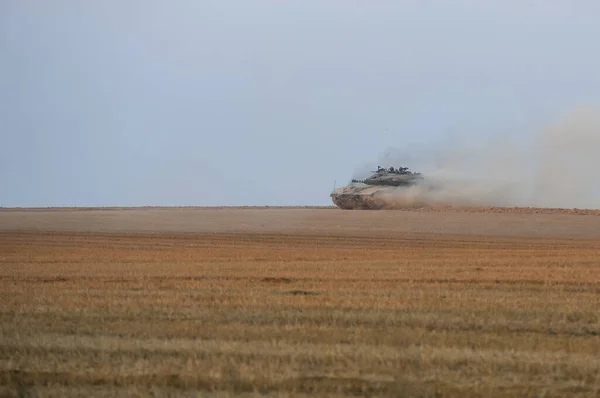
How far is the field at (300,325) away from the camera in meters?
7.14

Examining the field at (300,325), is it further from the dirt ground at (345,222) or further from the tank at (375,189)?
the tank at (375,189)

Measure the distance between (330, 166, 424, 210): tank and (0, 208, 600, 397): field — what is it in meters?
33.1

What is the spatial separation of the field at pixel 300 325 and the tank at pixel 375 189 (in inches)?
1303

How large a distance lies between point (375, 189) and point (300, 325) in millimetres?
46244

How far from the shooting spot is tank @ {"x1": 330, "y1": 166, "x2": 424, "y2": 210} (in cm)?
5506

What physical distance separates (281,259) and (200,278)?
5579 millimetres

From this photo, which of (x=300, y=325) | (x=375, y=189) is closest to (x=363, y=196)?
(x=375, y=189)

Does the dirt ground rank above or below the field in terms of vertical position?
above

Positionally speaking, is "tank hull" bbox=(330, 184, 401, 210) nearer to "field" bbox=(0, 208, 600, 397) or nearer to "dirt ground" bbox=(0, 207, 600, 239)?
"dirt ground" bbox=(0, 207, 600, 239)

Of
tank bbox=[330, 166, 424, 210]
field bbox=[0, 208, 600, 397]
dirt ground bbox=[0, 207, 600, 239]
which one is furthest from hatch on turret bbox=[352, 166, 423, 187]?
field bbox=[0, 208, 600, 397]

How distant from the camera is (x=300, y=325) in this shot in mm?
9641

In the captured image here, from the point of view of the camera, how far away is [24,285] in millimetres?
14039

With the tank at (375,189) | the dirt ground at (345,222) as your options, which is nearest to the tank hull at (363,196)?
the tank at (375,189)

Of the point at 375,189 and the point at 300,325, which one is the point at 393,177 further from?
the point at 300,325
